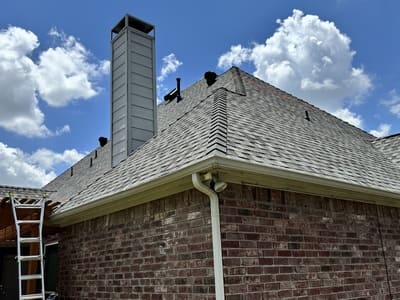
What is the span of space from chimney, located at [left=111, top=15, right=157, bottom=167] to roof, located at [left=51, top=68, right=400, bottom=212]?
588 mm

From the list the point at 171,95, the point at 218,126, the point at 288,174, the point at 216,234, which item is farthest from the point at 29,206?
the point at 171,95

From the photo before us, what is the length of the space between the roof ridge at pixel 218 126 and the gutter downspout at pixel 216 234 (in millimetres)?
387

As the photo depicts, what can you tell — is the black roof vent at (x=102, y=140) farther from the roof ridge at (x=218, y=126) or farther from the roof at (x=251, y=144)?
the roof ridge at (x=218, y=126)

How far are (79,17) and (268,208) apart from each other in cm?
649

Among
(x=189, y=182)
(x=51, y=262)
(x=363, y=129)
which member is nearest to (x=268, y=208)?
(x=189, y=182)

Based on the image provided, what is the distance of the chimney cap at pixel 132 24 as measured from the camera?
9180mm

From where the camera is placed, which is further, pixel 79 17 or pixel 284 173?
pixel 79 17

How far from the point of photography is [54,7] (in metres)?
8.29

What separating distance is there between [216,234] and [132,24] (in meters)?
6.69

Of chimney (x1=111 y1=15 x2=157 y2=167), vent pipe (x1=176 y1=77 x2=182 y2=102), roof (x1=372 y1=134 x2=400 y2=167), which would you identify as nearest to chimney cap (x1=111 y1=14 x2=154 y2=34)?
chimney (x1=111 y1=15 x2=157 y2=167)

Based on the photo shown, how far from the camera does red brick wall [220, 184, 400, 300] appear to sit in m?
4.30

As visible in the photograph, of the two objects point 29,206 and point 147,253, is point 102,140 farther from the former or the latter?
point 147,253

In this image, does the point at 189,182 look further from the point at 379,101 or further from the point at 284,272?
the point at 379,101

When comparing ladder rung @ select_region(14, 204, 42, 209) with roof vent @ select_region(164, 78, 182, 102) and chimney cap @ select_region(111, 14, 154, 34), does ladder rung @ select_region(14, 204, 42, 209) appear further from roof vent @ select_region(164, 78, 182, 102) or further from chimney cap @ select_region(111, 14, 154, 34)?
roof vent @ select_region(164, 78, 182, 102)
